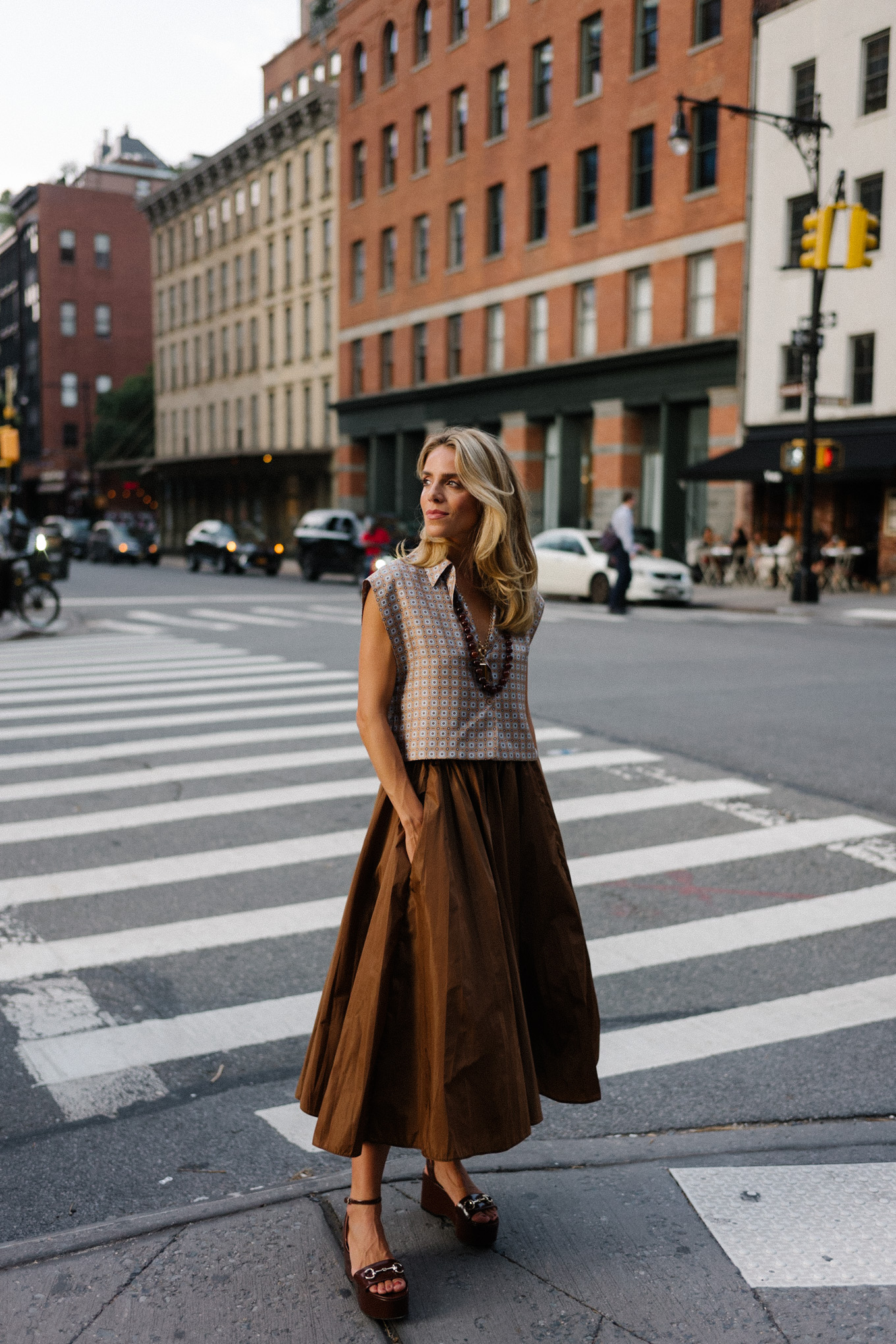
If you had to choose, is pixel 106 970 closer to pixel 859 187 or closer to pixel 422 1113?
pixel 422 1113

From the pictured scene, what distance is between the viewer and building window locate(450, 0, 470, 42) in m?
40.8

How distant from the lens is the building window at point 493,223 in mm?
40156

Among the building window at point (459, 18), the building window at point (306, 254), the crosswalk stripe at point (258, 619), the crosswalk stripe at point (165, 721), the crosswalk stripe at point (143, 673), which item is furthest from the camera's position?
the building window at point (306, 254)

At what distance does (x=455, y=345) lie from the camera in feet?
141

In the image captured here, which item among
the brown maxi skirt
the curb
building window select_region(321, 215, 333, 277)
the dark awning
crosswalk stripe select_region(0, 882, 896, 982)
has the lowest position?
crosswalk stripe select_region(0, 882, 896, 982)

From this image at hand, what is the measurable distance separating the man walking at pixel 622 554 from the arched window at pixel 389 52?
29.5m

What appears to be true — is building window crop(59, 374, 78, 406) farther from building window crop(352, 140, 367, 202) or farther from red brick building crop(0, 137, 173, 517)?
building window crop(352, 140, 367, 202)

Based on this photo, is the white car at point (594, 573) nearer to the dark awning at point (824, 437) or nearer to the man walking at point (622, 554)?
the man walking at point (622, 554)

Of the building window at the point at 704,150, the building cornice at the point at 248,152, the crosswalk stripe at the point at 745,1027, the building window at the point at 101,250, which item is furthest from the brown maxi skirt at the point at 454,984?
the building window at the point at 101,250

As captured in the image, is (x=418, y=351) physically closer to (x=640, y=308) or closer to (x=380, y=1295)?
(x=640, y=308)

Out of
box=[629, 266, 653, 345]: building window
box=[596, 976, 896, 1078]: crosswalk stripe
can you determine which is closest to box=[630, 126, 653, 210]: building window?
box=[629, 266, 653, 345]: building window

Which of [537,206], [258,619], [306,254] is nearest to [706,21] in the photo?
[537,206]

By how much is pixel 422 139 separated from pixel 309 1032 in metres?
43.6

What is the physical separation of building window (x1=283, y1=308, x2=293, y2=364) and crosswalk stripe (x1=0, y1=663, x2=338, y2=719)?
42984 millimetres
